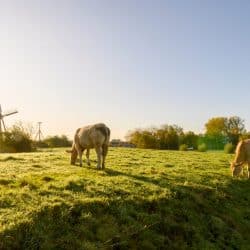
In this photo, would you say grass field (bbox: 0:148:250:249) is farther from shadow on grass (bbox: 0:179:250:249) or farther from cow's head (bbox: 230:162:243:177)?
cow's head (bbox: 230:162:243:177)

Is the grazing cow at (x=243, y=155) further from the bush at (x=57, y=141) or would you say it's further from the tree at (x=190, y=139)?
the tree at (x=190, y=139)

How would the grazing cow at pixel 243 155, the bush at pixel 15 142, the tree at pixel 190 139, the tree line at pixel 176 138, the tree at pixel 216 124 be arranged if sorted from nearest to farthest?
1. the grazing cow at pixel 243 155
2. the bush at pixel 15 142
3. the tree line at pixel 176 138
4. the tree at pixel 190 139
5. the tree at pixel 216 124

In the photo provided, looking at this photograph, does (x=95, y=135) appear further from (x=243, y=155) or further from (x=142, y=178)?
(x=243, y=155)

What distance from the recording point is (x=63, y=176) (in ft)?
62.4

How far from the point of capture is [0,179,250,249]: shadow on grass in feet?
38.6

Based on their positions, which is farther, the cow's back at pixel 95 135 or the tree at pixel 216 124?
the tree at pixel 216 124

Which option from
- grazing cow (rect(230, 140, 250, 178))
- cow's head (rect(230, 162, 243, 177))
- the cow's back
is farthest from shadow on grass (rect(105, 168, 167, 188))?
grazing cow (rect(230, 140, 250, 178))

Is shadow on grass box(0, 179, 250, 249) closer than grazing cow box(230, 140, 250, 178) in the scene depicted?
Yes

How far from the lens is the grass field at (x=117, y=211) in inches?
475

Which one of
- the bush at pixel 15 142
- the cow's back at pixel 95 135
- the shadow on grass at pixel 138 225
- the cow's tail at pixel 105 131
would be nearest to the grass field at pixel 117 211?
the shadow on grass at pixel 138 225

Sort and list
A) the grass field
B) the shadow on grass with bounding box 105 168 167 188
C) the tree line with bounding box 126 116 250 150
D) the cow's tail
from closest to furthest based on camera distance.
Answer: the grass field
the shadow on grass with bounding box 105 168 167 188
the cow's tail
the tree line with bounding box 126 116 250 150

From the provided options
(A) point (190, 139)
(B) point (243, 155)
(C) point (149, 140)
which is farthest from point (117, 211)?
(A) point (190, 139)

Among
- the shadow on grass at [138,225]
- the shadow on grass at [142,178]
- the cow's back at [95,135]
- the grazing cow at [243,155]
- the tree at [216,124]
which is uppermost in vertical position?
the tree at [216,124]

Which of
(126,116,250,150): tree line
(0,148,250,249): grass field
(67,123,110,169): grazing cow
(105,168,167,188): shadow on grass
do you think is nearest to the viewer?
(0,148,250,249): grass field
